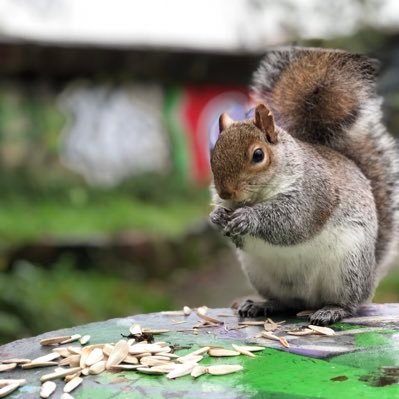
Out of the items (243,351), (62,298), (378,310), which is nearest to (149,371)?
(243,351)

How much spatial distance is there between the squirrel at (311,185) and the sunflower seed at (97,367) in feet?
1.66

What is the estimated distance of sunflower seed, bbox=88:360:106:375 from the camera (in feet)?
6.27

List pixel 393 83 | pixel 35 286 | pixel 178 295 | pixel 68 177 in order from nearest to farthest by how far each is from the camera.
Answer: pixel 393 83 < pixel 35 286 < pixel 178 295 < pixel 68 177

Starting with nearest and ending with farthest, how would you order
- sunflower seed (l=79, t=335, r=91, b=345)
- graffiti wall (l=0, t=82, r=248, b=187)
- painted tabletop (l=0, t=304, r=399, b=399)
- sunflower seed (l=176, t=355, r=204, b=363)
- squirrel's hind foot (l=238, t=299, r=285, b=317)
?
painted tabletop (l=0, t=304, r=399, b=399) < sunflower seed (l=176, t=355, r=204, b=363) < sunflower seed (l=79, t=335, r=91, b=345) < squirrel's hind foot (l=238, t=299, r=285, b=317) < graffiti wall (l=0, t=82, r=248, b=187)

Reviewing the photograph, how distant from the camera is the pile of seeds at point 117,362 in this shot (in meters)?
1.86

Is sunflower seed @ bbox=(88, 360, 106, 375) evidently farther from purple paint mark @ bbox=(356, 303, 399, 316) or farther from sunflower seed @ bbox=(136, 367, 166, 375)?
purple paint mark @ bbox=(356, 303, 399, 316)

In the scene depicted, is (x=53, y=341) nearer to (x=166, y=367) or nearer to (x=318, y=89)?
(x=166, y=367)

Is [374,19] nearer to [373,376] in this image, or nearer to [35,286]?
[35,286]

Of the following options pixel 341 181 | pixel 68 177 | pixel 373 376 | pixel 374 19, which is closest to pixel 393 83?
pixel 374 19

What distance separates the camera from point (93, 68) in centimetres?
809

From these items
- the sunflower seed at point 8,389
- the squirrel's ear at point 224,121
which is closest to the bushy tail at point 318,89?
the squirrel's ear at point 224,121

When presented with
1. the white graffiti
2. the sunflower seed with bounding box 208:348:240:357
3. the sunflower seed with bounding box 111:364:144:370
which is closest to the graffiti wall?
the white graffiti

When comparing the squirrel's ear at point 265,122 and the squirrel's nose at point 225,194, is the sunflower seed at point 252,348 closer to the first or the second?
the squirrel's nose at point 225,194

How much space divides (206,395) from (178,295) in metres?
4.65
